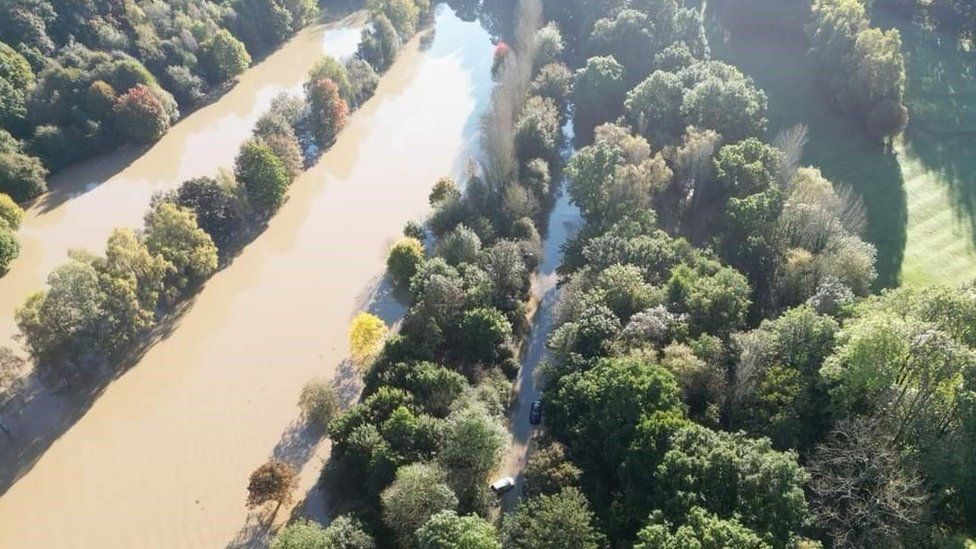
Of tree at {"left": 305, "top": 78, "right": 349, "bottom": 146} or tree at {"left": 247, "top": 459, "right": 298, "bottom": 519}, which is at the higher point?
tree at {"left": 305, "top": 78, "right": 349, "bottom": 146}

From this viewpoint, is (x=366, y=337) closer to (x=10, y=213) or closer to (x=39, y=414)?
(x=39, y=414)

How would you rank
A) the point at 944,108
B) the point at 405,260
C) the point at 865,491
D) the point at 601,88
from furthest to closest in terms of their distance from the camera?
1. the point at 601,88
2. the point at 944,108
3. the point at 405,260
4. the point at 865,491

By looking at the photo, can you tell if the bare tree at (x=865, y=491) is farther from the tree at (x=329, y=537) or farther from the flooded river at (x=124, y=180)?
the flooded river at (x=124, y=180)

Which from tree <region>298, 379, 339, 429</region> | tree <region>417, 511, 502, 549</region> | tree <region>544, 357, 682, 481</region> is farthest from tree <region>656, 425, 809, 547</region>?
tree <region>298, 379, 339, 429</region>

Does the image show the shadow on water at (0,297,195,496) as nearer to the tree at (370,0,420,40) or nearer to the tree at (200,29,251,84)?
the tree at (200,29,251,84)

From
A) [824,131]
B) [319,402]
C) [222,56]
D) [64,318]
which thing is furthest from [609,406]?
[222,56]

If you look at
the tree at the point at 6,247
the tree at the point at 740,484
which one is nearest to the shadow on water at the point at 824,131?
the tree at the point at 740,484
